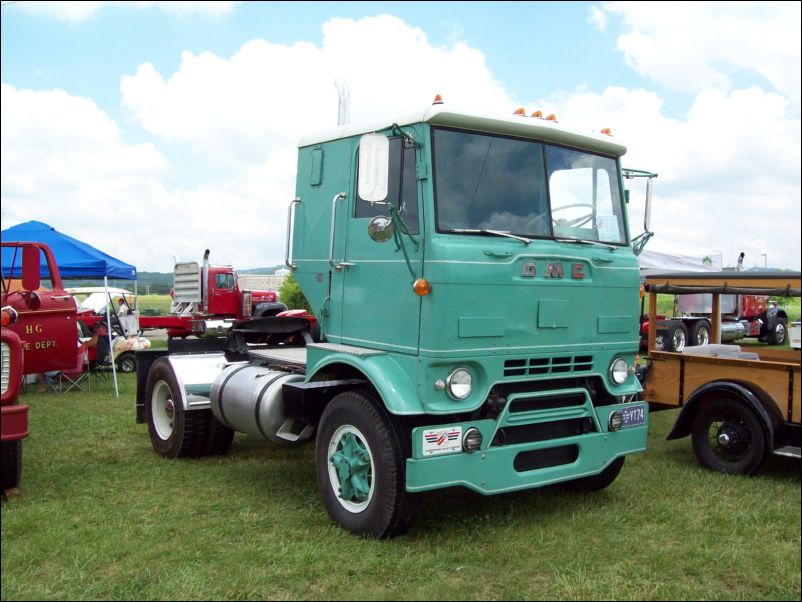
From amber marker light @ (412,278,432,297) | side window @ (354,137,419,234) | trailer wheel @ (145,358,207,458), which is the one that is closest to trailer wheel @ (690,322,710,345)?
trailer wheel @ (145,358,207,458)

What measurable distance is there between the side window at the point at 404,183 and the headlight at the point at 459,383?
3.07ft

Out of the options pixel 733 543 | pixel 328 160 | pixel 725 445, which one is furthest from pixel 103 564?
pixel 725 445

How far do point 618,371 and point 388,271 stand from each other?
6.22ft

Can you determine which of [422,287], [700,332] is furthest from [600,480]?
[700,332]

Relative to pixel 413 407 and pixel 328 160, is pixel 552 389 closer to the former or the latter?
pixel 413 407

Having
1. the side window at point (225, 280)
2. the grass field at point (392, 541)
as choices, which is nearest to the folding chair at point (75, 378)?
the side window at point (225, 280)

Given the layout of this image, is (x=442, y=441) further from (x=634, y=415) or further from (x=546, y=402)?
(x=634, y=415)

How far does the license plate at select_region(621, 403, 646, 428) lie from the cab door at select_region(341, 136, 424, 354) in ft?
5.95

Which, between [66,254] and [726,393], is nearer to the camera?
[726,393]

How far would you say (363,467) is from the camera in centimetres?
494

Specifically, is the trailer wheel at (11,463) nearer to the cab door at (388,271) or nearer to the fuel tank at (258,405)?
the fuel tank at (258,405)

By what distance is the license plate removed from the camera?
17.9 feet

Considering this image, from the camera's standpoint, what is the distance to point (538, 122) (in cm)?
516

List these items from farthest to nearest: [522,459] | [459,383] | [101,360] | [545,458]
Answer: [101,360]
[545,458]
[522,459]
[459,383]
